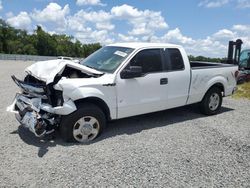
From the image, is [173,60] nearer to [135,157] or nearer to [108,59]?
[108,59]

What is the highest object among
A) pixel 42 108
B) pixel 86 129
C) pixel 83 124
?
pixel 42 108

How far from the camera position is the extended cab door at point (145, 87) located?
17.9ft

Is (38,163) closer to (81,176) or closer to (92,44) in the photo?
(81,176)

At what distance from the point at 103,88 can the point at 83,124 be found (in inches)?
30.6

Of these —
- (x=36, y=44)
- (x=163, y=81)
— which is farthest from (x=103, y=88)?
(x=36, y=44)

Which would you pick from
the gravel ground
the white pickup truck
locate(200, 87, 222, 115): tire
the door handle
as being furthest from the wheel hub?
locate(200, 87, 222, 115): tire

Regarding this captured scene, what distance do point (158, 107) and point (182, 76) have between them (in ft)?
3.19

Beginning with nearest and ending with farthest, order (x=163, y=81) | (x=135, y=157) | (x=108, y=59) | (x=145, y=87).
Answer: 1. (x=135, y=157)
2. (x=145, y=87)
3. (x=108, y=59)
4. (x=163, y=81)

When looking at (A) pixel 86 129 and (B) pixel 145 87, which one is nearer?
(A) pixel 86 129

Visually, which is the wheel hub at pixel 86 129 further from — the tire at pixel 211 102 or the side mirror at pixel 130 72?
the tire at pixel 211 102

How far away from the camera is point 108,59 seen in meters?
5.86

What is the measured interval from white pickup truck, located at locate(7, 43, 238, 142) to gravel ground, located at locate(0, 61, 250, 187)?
425 millimetres

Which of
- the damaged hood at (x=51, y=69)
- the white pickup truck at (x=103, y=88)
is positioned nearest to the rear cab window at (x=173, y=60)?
the white pickup truck at (x=103, y=88)

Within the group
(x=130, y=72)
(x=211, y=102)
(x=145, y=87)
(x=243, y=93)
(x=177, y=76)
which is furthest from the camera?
(x=243, y=93)
